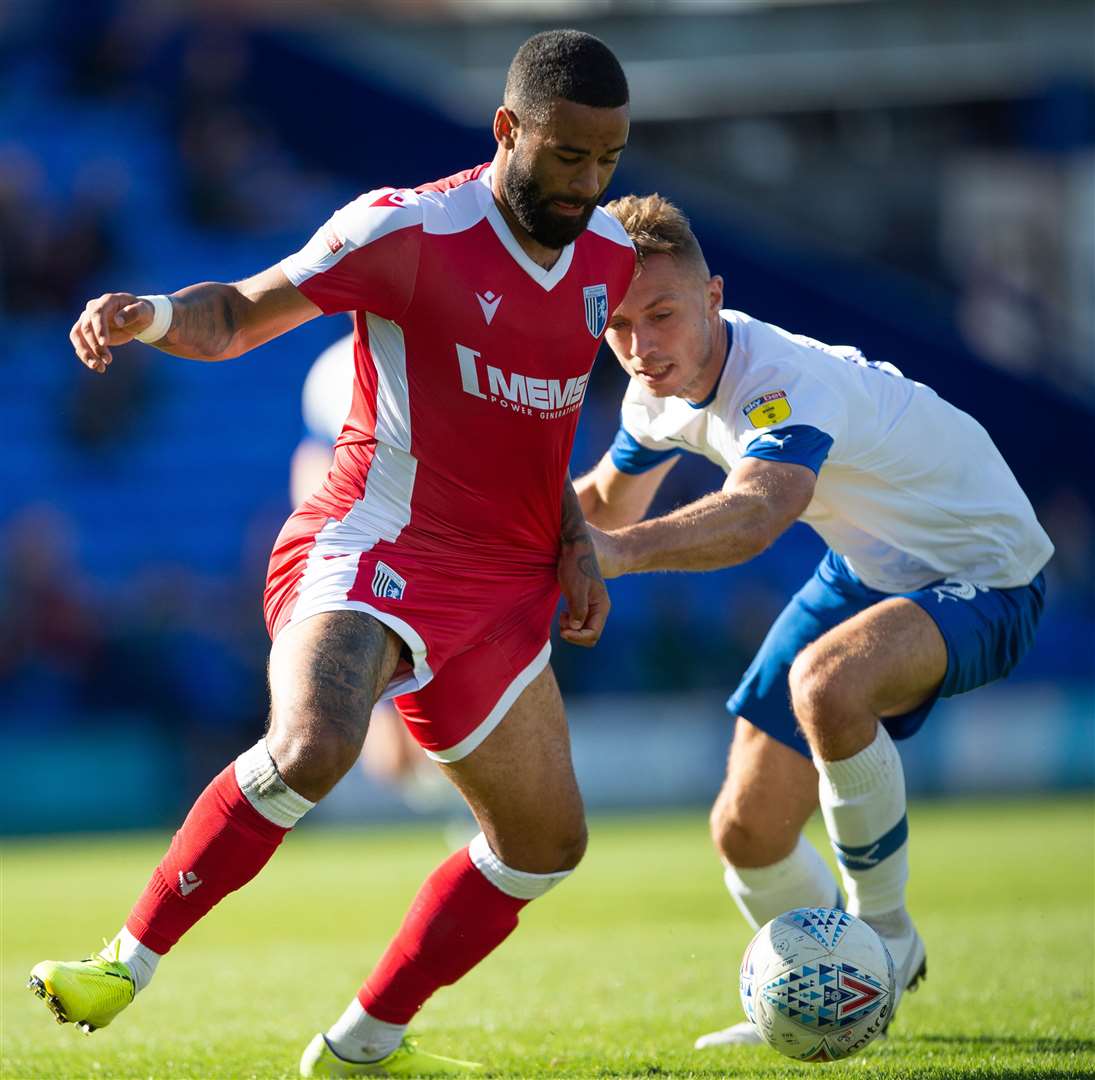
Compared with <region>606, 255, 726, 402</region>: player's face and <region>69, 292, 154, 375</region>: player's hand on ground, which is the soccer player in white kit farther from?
<region>69, 292, 154, 375</region>: player's hand on ground

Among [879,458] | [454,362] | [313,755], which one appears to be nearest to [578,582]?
[454,362]

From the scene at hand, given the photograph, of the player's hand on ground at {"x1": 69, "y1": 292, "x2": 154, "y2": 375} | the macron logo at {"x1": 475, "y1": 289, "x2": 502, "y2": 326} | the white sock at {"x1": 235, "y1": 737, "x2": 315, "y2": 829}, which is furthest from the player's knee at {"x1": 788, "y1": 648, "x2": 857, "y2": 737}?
the player's hand on ground at {"x1": 69, "y1": 292, "x2": 154, "y2": 375}

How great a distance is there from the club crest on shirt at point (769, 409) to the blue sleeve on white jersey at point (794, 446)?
0.05 m

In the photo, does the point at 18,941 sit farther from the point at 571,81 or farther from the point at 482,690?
the point at 571,81

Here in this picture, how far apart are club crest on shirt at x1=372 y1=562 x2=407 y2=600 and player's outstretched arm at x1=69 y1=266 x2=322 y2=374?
0.77 meters

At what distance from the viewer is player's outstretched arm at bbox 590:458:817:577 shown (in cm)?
539

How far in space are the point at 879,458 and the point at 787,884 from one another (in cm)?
159

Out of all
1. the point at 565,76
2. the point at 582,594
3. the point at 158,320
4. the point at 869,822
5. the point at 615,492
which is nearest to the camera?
the point at 158,320

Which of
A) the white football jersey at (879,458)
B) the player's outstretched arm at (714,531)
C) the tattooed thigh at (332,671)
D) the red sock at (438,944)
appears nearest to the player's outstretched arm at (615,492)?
the white football jersey at (879,458)

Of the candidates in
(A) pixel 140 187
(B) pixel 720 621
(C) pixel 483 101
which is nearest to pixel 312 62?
(A) pixel 140 187

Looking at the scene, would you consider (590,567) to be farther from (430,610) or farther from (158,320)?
(158,320)

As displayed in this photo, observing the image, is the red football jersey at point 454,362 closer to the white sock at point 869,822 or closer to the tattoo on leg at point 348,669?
the tattoo on leg at point 348,669

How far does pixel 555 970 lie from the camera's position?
8227mm

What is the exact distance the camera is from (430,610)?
205 inches
